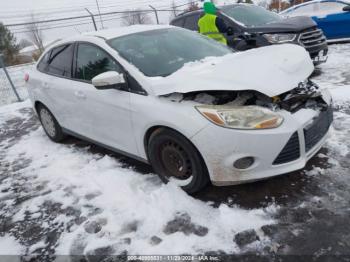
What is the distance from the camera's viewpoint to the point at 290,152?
9.28 ft

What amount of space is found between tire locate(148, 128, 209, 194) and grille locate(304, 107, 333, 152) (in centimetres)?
95

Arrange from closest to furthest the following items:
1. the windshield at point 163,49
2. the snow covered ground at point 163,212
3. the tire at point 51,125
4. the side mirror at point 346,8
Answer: the snow covered ground at point 163,212 → the windshield at point 163,49 → the tire at point 51,125 → the side mirror at point 346,8

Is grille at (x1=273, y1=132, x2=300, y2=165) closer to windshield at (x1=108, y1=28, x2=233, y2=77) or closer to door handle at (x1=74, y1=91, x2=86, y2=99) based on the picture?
windshield at (x1=108, y1=28, x2=233, y2=77)

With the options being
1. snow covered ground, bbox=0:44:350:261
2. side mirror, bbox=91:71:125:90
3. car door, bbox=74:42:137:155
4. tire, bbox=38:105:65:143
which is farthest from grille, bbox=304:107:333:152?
tire, bbox=38:105:65:143

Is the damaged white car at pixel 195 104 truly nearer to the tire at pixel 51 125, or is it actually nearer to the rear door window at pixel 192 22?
the tire at pixel 51 125

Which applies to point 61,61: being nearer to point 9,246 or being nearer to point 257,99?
point 9,246

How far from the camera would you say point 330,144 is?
12.7 feet

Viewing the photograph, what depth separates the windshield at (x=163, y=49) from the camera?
3.48 meters

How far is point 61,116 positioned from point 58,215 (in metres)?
1.74

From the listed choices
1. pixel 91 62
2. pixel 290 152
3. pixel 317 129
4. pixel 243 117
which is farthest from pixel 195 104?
pixel 91 62

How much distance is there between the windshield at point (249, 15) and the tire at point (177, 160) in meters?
4.96

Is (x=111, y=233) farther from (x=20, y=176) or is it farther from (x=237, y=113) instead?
(x=20, y=176)

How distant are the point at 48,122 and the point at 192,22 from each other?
4.73 metres

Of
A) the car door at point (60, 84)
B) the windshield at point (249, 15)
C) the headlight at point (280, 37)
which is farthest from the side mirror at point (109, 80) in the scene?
the windshield at point (249, 15)
